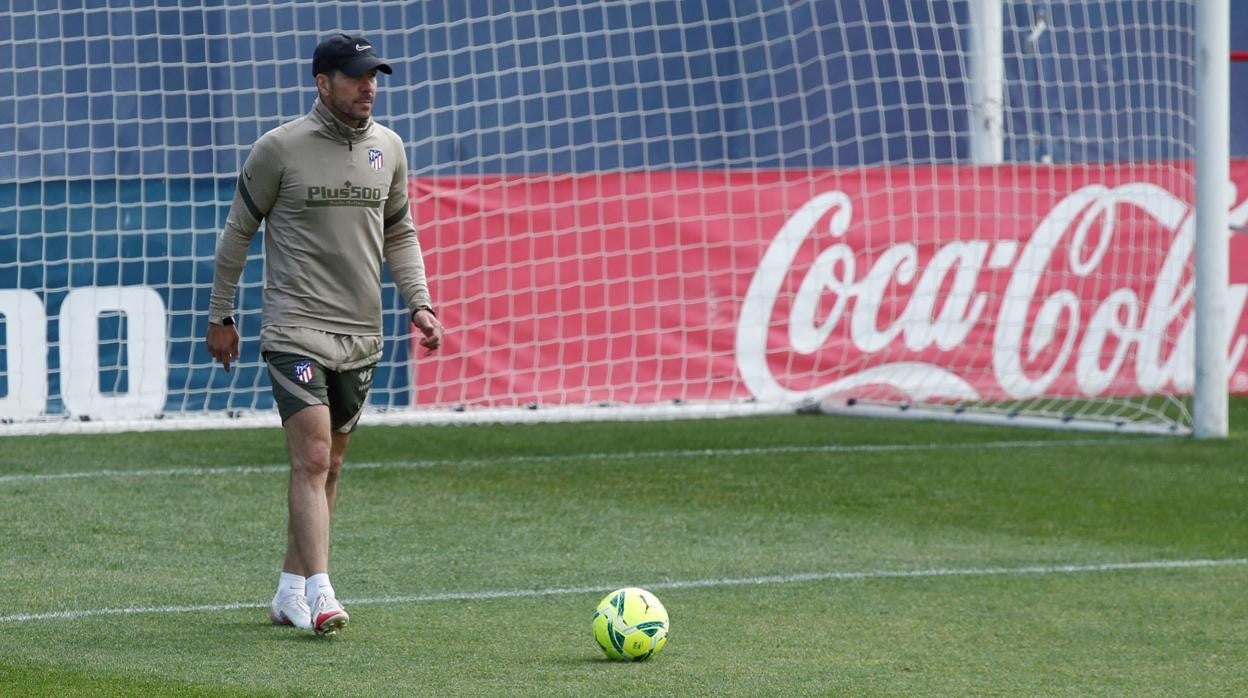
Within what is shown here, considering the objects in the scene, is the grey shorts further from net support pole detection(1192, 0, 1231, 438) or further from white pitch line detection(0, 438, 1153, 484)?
net support pole detection(1192, 0, 1231, 438)

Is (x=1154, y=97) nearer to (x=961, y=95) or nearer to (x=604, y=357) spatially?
(x=961, y=95)

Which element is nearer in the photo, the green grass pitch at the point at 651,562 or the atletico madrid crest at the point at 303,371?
the green grass pitch at the point at 651,562

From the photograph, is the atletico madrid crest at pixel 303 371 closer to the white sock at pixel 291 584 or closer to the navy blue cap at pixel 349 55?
the white sock at pixel 291 584

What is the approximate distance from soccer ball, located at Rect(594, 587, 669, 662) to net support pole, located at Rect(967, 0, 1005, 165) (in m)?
8.10

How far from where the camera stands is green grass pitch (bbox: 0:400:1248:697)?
17.6ft

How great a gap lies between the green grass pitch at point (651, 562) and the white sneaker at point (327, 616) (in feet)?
0.17

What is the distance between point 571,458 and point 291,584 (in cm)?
442

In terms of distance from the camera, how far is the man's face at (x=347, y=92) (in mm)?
5758

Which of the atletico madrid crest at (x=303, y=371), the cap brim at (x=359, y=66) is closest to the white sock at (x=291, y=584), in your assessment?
the atletico madrid crest at (x=303, y=371)

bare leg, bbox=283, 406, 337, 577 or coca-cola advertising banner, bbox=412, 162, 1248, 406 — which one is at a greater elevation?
coca-cola advertising banner, bbox=412, 162, 1248, 406

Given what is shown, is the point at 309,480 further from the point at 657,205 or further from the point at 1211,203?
the point at 657,205

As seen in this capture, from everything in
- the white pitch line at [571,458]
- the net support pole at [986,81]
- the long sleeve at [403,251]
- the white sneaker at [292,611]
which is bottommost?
the white sneaker at [292,611]

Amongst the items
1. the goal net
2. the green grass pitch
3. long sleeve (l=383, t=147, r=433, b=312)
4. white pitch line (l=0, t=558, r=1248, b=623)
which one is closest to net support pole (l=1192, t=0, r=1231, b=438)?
the green grass pitch

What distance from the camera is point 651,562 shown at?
729 centimetres
